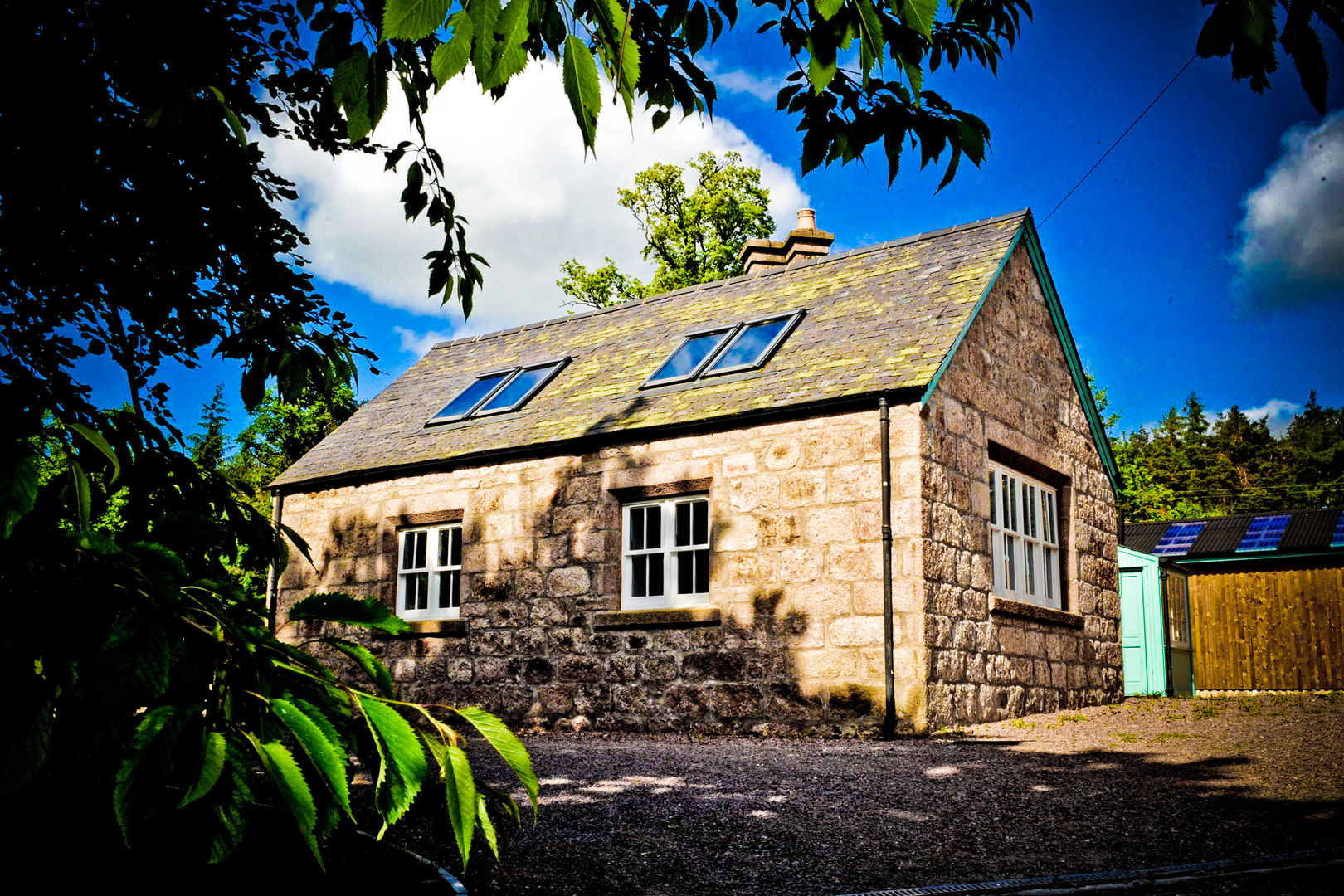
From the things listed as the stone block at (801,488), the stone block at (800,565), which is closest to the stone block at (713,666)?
the stone block at (800,565)

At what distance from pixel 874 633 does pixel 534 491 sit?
454 cm

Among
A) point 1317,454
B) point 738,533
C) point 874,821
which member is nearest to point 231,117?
point 874,821

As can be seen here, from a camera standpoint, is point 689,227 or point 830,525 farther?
point 689,227

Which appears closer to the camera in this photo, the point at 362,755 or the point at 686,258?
the point at 362,755

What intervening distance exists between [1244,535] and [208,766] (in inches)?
881

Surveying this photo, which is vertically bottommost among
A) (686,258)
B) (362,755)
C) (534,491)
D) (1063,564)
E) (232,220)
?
(362,755)

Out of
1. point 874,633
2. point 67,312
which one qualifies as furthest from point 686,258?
point 67,312

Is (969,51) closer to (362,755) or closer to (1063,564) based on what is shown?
(362,755)

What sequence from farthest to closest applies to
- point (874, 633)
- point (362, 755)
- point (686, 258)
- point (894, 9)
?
point (686, 258)
point (874, 633)
point (894, 9)
point (362, 755)

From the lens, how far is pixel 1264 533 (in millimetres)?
19719

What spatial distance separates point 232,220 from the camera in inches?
223

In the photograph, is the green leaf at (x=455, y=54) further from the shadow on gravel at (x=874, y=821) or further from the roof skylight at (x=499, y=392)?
the roof skylight at (x=499, y=392)

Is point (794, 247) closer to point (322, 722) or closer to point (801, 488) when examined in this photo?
point (801, 488)

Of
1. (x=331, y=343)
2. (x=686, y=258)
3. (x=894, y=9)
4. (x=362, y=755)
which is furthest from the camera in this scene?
(x=686, y=258)
